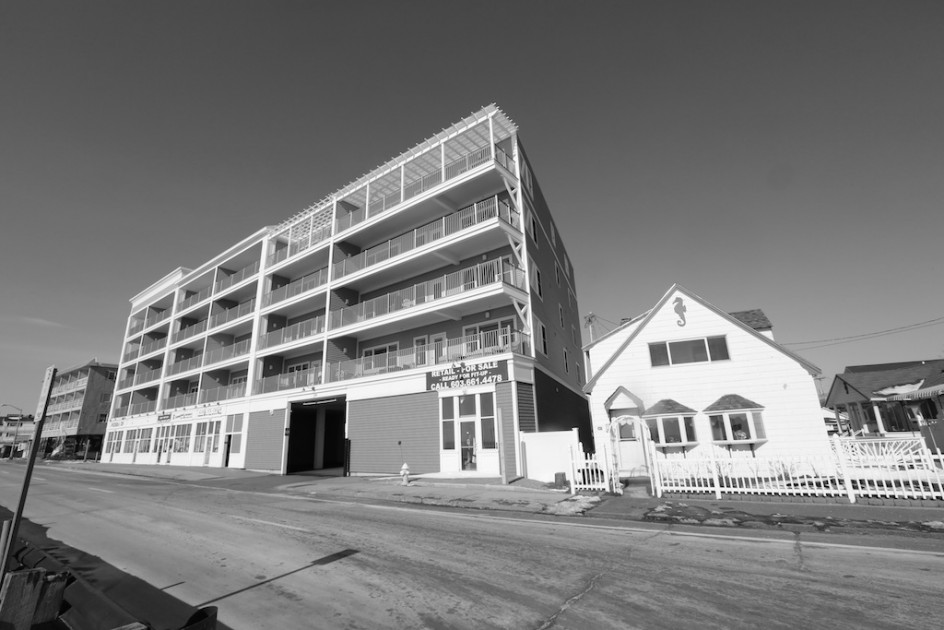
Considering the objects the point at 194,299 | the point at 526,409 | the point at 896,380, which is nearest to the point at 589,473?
the point at 526,409

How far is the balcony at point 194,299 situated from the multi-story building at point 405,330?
2.66m

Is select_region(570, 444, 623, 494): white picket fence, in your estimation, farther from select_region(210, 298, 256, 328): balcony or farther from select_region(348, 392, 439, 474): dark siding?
select_region(210, 298, 256, 328): balcony

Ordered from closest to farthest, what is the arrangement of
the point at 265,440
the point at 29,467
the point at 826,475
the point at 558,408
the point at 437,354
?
the point at 29,467
the point at 826,475
the point at 437,354
the point at 558,408
the point at 265,440

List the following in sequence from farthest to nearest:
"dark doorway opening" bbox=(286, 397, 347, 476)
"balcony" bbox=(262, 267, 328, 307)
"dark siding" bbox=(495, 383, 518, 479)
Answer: "balcony" bbox=(262, 267, 328, 307)
"dark doorway opening" bbox=(286, 397, 347, 476)
"dark siding" bbox=(495, 383, 518, 479)

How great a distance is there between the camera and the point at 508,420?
17109 millimetres

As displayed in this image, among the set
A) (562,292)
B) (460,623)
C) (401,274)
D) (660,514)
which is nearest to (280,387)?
(401,274)

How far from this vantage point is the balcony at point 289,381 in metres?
24.4

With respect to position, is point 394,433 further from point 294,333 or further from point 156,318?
point 156,318

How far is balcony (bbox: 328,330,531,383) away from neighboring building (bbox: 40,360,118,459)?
52.3 meters

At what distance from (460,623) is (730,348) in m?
16.8

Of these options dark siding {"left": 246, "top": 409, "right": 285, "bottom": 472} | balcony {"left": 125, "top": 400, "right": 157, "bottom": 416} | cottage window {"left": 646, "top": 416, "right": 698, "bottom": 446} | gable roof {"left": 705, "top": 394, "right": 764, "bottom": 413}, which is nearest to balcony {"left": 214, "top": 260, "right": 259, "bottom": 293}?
dark siding {"left": 246, "top": 409, "right": 285, "bottom": 472}

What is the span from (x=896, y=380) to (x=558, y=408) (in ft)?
102

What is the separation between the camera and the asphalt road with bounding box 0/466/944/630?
4.12 meters

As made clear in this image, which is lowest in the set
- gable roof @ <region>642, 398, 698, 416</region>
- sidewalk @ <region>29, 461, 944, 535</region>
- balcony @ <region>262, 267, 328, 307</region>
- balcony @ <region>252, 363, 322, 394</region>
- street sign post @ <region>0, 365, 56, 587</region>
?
sidewalk @ <region>29, 461, 944, 535</region>
